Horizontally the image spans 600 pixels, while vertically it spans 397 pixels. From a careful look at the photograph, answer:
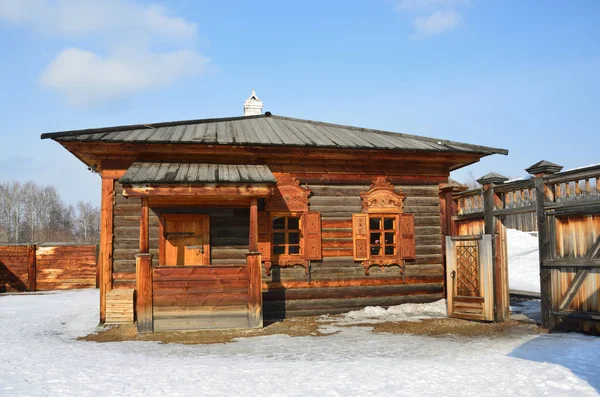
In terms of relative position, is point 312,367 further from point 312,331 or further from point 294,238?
point 294,238

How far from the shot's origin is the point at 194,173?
9.97 m

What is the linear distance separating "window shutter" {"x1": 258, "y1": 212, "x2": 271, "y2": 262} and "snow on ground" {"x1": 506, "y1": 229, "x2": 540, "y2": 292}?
35.9ft

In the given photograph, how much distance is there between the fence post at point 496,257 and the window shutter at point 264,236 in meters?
4.76

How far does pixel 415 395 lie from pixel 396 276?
6.74 meters

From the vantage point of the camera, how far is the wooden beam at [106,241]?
33.8ft

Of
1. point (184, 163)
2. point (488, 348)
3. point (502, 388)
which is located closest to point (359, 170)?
point (184, 163)

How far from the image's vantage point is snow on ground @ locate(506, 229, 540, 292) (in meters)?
19.0

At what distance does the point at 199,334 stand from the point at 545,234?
6710 millimetres

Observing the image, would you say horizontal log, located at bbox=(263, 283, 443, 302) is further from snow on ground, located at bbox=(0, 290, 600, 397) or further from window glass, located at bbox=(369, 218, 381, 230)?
snow on ground, located at bbox=(0, 290, 600, 397)

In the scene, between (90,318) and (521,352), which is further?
(90,318)

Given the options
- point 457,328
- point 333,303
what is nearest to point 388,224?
point 333,303

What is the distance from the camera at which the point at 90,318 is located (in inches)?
464

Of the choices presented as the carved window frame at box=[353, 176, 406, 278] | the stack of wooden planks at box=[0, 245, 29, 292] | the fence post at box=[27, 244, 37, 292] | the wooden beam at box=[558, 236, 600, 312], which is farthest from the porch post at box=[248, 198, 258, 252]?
the stack of wooden planks at box=[0, 245, 29, 292]

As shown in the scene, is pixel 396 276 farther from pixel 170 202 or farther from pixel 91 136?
pixel 91 136
